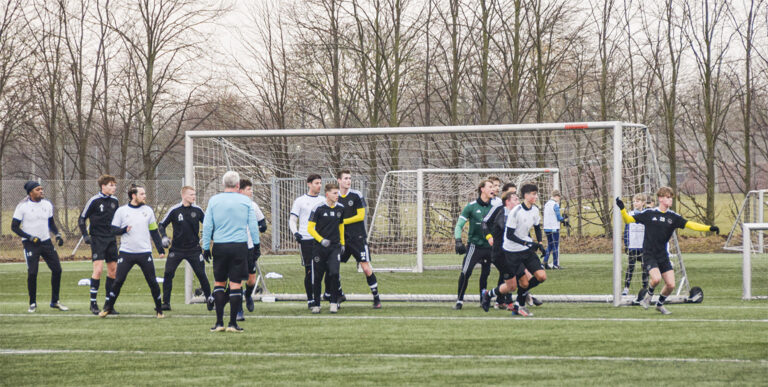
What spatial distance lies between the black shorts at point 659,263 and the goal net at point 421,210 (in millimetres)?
9619

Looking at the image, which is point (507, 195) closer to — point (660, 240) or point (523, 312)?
point (523, 312)

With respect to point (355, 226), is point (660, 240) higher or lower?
lower

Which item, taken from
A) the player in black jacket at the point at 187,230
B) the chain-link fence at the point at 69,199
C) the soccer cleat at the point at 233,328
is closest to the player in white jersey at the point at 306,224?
the player in black jacket at the point at 187,230

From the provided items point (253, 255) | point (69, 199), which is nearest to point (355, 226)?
point (253, 255)

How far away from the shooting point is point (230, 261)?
33.3ft

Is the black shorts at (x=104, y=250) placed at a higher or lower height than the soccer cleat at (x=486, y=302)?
higher

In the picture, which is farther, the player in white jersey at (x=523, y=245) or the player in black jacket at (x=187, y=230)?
the player in black jacket at (x=187, y=230)

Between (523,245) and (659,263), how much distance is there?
1.85 m

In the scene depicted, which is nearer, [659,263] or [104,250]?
[659,263]

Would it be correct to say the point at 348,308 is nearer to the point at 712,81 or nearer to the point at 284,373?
the point at 284,373

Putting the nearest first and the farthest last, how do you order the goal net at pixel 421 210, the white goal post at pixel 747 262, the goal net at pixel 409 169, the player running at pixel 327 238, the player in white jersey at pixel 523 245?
1. the player in white jersey at pixel 523 245
2. the player running at pixel 327 238
3. the white goal post at pixel 747 262
4. the goal net at pixel 409 169
5. the goal net at pixel 421 210

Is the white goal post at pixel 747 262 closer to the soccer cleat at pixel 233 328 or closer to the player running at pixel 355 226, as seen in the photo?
the player running at pixel 355 226

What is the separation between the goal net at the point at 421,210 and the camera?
22141 millimetres

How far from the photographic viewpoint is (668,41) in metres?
30.3
